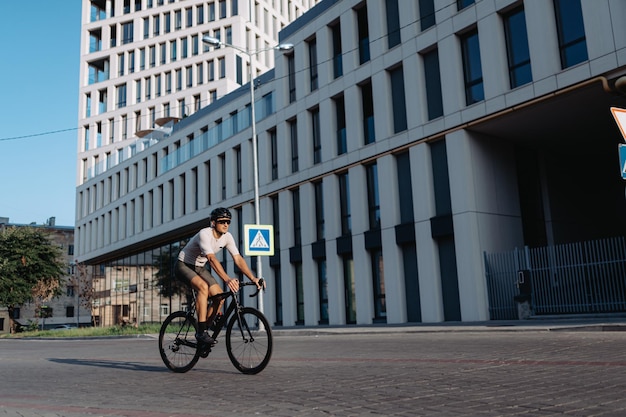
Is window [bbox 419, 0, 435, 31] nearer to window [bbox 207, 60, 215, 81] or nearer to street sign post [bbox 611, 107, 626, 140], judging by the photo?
street sign post [bbox 611, 107, 626, 140]

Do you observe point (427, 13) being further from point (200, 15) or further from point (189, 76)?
point (200, 15)

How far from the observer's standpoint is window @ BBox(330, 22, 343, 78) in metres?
25.7

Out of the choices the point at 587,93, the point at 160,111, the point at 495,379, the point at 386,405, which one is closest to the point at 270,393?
the point at 386,405

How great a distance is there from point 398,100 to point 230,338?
57.7 feet

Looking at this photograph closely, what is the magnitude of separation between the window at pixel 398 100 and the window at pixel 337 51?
Result: 342 cm

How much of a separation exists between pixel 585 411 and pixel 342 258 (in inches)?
814

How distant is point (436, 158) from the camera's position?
20906mm

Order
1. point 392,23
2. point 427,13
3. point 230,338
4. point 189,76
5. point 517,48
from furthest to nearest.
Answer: point 189,76 → point 392,23 → point 427,13 → point 517,48 → point 230,338

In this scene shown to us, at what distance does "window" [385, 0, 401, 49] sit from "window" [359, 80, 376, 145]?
6.28ft

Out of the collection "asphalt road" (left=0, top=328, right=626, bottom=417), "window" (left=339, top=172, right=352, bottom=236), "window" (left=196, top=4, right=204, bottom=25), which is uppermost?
"window" (left=196, top=4, right=204, bottom=25)

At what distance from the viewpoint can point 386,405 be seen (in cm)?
414

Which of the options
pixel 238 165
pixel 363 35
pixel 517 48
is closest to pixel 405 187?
pixel 517 48

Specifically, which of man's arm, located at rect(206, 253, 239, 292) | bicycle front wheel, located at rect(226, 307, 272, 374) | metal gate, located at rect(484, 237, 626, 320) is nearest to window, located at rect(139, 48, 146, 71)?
metal gate, located at rect(484, 237, 626, 320)

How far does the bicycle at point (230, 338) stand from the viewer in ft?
20.2
